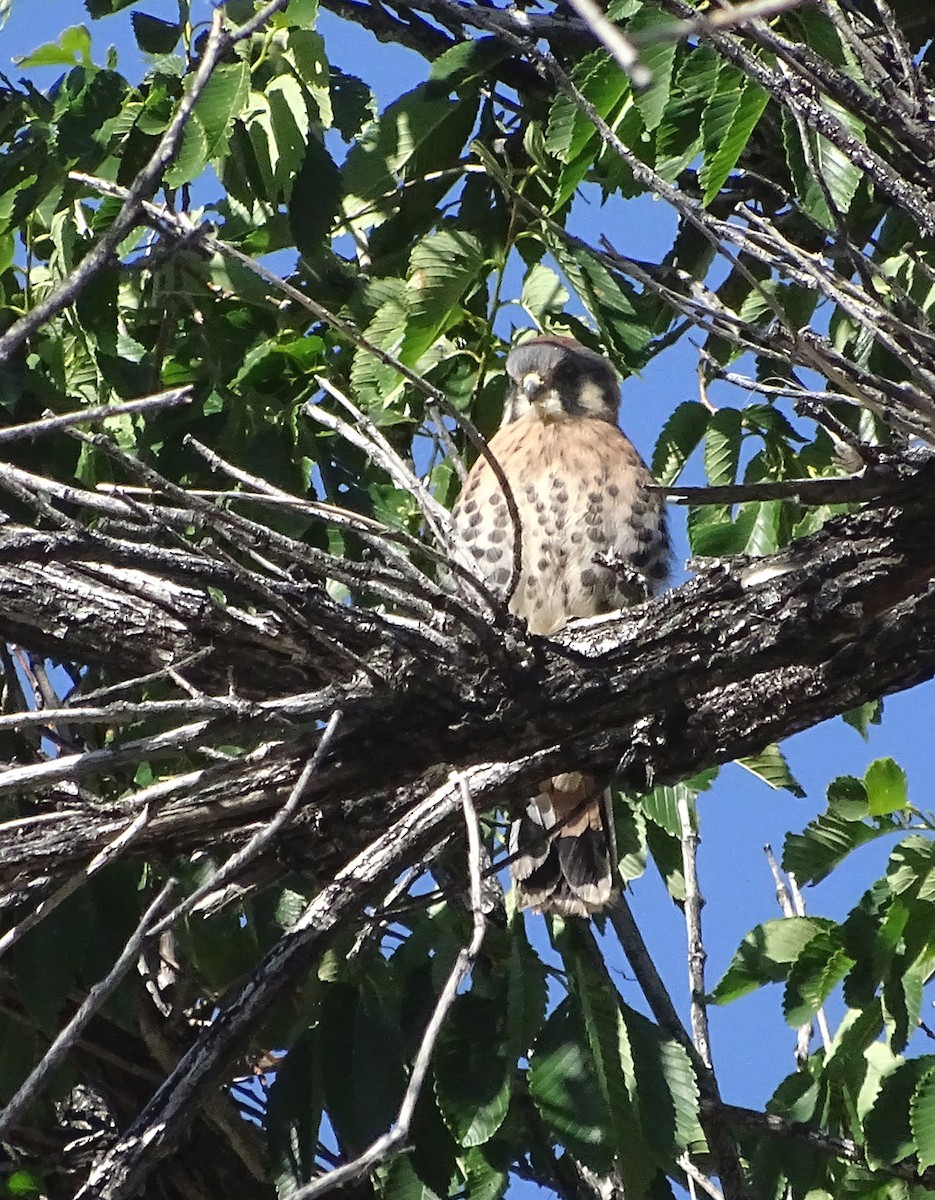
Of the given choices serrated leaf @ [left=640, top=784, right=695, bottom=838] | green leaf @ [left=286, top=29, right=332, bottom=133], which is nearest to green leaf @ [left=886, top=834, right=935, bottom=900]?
serrated leaf @ [left=640, top=784, right=695, bottom=838]

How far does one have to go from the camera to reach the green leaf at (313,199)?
8.07 feet

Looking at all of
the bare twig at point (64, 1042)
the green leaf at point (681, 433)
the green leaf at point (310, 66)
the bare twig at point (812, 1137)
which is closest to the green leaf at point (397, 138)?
the green leaf at point (310, 66)

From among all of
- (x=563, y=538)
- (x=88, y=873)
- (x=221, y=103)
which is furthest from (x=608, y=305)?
(x=88, y=873)

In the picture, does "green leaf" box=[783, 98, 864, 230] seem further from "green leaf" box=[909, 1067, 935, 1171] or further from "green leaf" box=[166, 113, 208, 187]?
"green leaf" box=[909, 1067, 935, 1171]

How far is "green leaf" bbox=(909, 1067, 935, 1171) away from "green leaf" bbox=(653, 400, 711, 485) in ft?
3.44

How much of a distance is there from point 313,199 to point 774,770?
124 cm

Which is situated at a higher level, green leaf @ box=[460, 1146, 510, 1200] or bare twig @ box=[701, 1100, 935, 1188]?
bare twig @ box=[701, 1100, 935, 1188]

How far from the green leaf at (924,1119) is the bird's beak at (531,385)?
1.88 meters

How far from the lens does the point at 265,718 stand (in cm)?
189

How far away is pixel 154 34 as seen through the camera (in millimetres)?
2771

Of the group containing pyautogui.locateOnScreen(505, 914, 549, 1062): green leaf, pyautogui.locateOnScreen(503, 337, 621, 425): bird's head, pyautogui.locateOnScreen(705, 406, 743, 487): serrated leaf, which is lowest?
pyautogui.locateOnScreen(505, 914, 549, 1062): green leaf

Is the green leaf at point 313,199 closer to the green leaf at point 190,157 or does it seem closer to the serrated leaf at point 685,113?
the green leaf at point 190,157

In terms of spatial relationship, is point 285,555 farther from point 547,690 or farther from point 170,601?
point 547,690

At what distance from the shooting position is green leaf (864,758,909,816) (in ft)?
7.76
